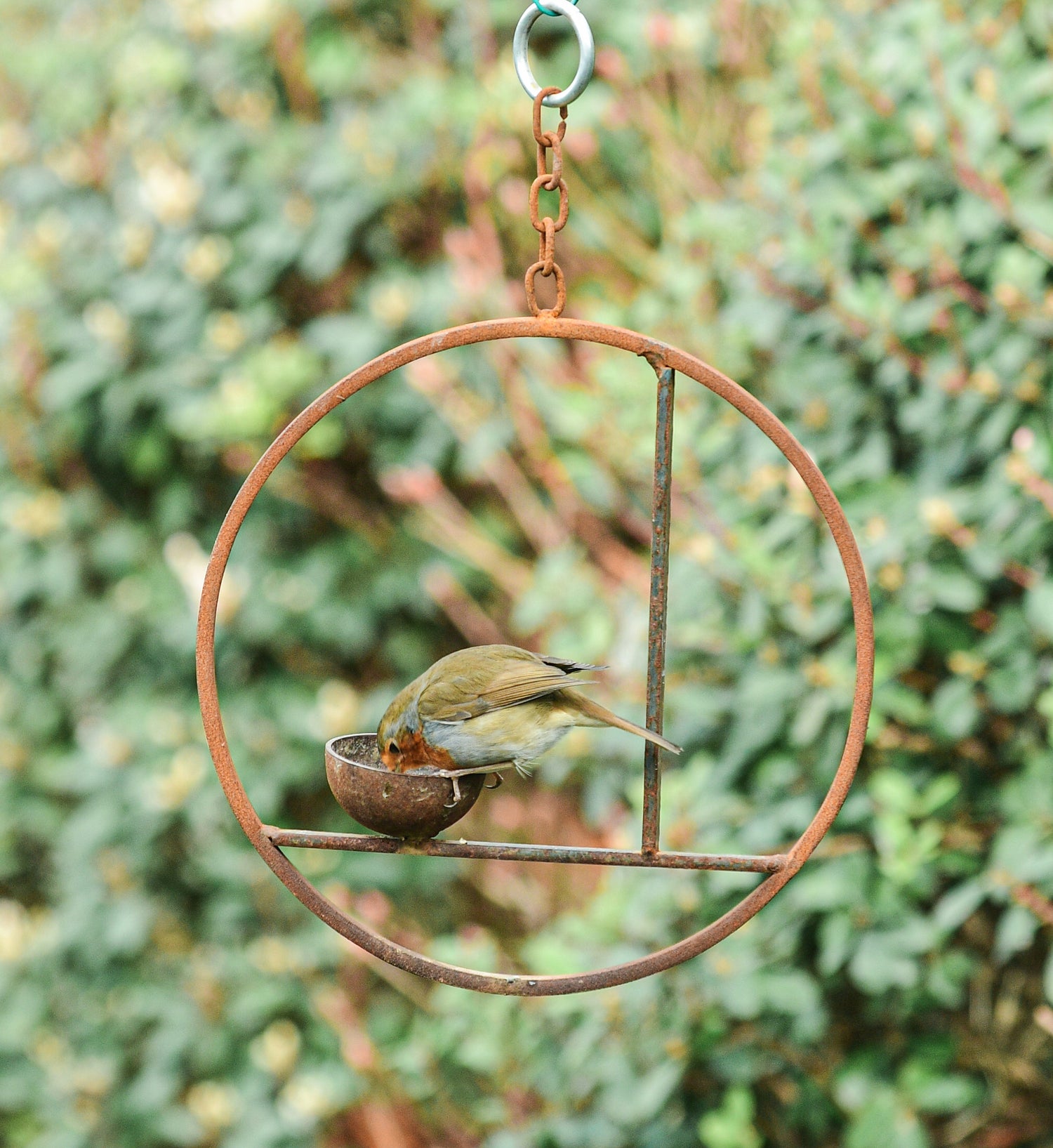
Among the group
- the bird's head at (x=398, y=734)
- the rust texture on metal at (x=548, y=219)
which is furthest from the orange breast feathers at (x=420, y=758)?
the rust texture on metal at (x=548, y=219)

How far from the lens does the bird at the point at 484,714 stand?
116 centimetres

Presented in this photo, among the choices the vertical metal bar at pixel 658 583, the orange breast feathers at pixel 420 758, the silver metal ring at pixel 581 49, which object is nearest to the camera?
the silver metal ring at pixel 581 49

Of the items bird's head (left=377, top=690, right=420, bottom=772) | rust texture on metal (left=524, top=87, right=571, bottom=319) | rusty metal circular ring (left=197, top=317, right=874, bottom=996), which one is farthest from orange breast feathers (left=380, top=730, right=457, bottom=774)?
rust texture on metal (left=524, top=87, right=571, bottom=319)

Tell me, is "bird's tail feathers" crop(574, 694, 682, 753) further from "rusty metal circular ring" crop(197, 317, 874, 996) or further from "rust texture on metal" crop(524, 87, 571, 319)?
"rust texture on metal" crop(524, 87, 571, 319)

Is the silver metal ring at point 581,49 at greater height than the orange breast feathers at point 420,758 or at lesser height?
greater

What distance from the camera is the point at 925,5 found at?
173 cm

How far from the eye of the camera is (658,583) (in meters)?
1.07

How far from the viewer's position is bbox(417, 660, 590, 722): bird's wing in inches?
46.7

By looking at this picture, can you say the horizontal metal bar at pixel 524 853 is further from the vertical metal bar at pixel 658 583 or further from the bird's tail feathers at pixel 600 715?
the bird's tail feathers at pixel 600 715

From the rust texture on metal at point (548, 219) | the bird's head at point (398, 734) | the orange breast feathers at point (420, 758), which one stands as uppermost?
the rust texture on metal at point (548, 219)

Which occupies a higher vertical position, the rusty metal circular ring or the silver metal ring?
the silver metal ring

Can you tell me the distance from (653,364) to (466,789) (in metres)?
0.41

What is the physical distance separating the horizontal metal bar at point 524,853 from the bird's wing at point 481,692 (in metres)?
0.13

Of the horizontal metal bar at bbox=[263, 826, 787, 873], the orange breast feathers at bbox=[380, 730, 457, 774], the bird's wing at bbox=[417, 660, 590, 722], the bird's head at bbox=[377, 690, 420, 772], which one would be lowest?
the horizontal metal bar at bbox=[263, 826, 787, 873]
